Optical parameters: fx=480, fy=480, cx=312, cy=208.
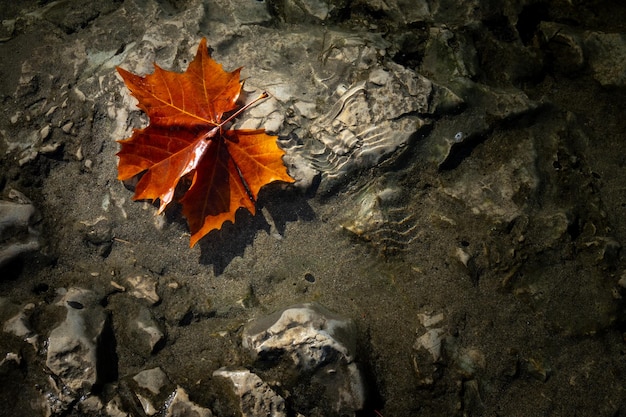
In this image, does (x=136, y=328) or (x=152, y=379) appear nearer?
(x=152, y=379)

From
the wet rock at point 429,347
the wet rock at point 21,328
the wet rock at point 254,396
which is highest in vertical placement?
the wet rock at point 21,328

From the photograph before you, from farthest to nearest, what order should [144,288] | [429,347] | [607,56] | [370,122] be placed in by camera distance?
[607,56]
[370,122]
[144,288]
[429,347]

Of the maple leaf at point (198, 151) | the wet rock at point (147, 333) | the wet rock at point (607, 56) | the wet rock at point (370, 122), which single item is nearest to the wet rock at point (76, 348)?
the wet rock at point (147, 333)

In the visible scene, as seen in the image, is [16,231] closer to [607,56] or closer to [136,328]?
[136,328]

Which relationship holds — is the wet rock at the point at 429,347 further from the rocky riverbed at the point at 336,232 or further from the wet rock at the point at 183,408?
the wet rock at the point at 183,408

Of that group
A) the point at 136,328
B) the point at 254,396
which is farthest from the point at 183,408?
the point at 136,328

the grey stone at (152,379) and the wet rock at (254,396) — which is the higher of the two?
the grey stone at (152,379)
